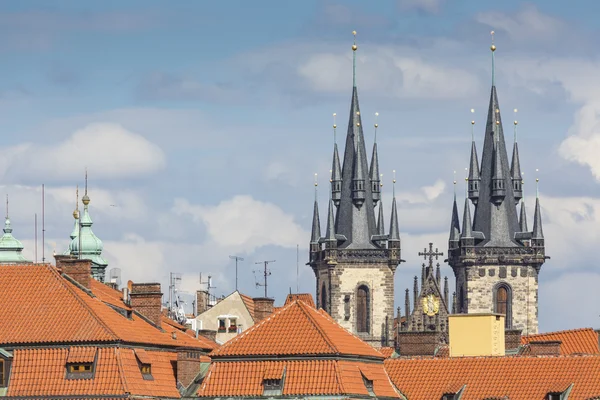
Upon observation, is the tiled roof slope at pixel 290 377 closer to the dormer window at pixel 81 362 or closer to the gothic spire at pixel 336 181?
the dormer window at pixel 81 362

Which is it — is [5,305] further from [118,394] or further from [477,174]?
[477,174]

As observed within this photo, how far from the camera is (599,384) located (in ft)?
275

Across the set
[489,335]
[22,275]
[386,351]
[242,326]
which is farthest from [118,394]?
[242,326]

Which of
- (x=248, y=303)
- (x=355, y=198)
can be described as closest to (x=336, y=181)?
(x=355, y=198)

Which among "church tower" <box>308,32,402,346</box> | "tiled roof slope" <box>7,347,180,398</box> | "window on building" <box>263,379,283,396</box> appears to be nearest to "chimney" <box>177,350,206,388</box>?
"tiled roof slope" <box>7,347,180,398</box>

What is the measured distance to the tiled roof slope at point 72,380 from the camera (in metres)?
77.0

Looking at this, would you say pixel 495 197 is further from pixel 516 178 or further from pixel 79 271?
pixel 79 271

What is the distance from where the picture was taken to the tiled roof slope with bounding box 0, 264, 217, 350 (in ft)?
256

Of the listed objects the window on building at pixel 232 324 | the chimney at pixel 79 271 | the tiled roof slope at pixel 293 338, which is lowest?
the tiled roof slope at pixel 293 338

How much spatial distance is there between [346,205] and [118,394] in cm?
12234

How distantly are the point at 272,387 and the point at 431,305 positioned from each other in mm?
120054

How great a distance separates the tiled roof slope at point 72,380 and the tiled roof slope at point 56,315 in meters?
0.45

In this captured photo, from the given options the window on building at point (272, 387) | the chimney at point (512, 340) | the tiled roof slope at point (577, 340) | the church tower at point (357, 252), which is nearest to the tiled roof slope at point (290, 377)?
the window on building at point (272, 387)

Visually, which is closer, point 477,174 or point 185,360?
point 185,360
